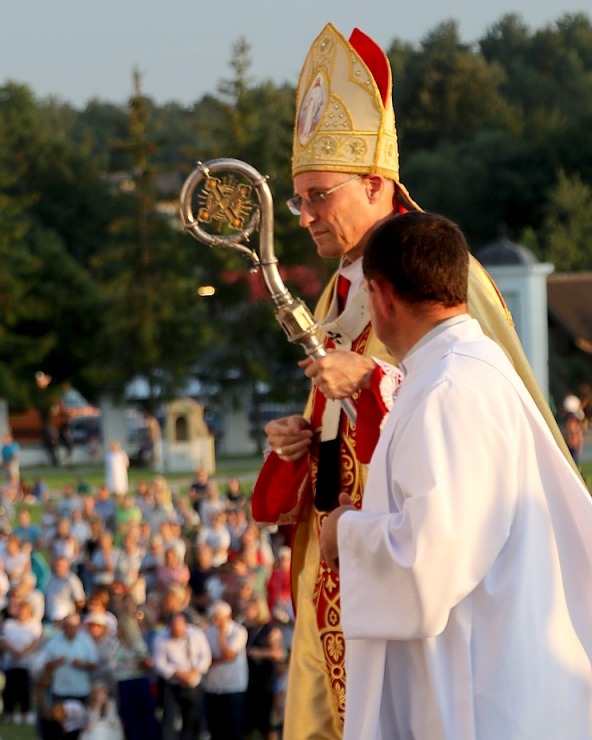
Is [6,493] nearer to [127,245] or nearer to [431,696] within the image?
[127,245]

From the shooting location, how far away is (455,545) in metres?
3.37

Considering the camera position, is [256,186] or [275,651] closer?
[256,186]

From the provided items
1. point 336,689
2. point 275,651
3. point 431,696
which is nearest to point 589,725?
point 431,696

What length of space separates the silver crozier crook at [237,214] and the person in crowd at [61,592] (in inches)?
439

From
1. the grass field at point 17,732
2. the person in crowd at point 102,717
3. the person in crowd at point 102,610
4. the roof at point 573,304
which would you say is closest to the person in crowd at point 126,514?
the grass field at point 17,732

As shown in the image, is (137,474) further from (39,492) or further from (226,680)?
(226,680)

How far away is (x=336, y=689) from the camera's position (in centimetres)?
480

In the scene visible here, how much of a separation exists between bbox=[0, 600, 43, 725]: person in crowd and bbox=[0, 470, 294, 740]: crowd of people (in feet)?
0.03

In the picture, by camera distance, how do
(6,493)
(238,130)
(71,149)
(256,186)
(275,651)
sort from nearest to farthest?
(256,186) → (275,651) → (6,493) → (238,130) → (71,149)

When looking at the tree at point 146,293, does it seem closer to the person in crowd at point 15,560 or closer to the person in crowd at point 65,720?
the person in crowd at point 15,560

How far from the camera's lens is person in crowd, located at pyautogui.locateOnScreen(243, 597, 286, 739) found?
12.6 m

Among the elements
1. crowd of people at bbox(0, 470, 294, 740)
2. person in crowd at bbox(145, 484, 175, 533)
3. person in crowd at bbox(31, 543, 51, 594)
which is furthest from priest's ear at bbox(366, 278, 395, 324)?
person in crowd at bbox(145, 484, 175, 533)

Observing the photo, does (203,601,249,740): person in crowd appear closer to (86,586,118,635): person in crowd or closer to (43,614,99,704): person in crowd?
(43,614,99,704): person in crowd

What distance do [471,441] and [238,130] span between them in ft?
142
